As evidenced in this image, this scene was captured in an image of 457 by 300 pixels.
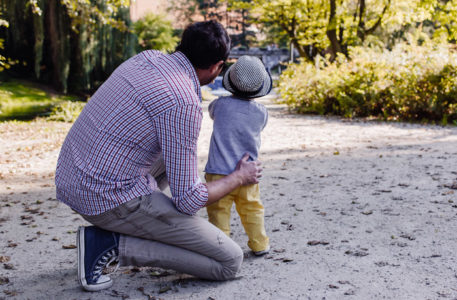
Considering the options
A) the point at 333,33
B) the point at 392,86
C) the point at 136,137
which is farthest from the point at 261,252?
the point at 333,33

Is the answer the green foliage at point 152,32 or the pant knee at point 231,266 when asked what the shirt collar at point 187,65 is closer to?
the pant knee at point 231,266

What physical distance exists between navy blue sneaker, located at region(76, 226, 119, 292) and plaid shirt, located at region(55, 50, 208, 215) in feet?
0.61

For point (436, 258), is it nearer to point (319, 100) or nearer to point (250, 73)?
point (250, 73)

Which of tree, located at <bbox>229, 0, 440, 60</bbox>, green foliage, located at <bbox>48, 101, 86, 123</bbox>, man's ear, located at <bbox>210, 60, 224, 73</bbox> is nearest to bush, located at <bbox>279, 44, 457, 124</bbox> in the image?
tree, located at <bbox>229, 0, 440, 60</bbox>

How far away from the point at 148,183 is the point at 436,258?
2.01m

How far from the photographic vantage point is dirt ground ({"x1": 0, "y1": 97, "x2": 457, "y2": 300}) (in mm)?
2818

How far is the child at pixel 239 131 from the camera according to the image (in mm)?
3105

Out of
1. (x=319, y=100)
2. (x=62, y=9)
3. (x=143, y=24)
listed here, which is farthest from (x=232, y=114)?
(x=143, y=24)

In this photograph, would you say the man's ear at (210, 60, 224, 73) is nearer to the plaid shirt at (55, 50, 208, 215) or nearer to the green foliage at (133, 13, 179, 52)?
the plaid shirt at (55, 50, 208, 215)

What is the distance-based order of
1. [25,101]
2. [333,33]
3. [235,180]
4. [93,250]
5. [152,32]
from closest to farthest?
[93,250], [235,180], [25,101], [333,33], [152,32]

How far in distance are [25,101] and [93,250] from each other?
1320 cm

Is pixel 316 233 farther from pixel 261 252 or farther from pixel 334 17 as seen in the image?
pixel 334 17

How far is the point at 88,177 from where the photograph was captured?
97.6 inches

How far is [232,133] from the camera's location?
3.14m
